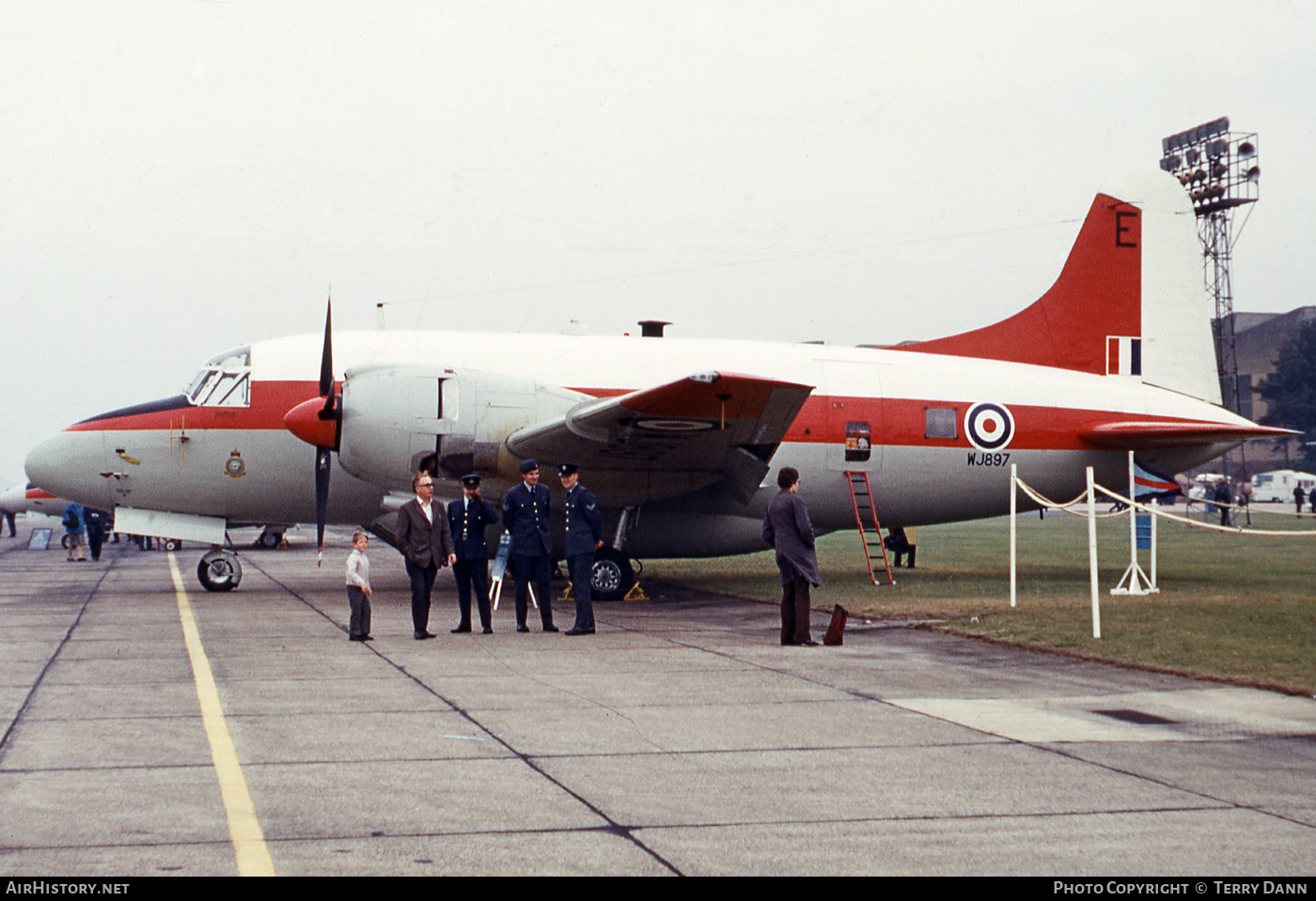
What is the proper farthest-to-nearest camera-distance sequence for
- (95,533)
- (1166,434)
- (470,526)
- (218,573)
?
(95,533)
(1166,434)
(218,573)
(470,526)

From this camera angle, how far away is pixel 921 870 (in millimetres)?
4746

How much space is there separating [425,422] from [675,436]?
11.8 feet

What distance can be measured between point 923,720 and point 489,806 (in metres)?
3.57

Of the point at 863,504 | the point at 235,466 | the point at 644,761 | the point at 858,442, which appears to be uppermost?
the point at 858,442

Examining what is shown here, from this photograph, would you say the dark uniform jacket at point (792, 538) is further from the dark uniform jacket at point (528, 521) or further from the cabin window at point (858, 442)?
the cabin window at point (858, 442)

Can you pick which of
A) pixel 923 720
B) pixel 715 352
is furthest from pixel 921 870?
pixel 715 352

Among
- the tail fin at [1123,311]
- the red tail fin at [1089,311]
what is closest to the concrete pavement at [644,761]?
the red tail fin at [1089,311]

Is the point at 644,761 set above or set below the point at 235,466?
below

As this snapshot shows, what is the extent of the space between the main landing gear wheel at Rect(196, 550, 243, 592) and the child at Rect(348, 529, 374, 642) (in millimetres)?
7256

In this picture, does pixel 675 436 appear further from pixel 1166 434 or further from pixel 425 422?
pixel 1166 434

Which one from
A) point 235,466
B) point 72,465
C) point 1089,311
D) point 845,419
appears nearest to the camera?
point 72,465

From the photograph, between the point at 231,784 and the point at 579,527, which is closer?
the point at 231,784

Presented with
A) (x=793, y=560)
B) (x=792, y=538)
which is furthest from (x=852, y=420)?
(x=793, y=560)

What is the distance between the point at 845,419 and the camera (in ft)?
64.4
